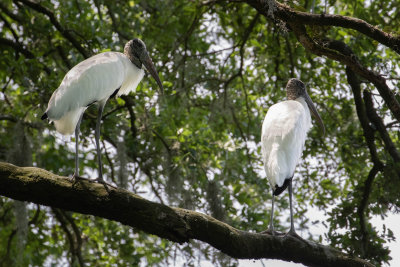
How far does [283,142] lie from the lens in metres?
4.39

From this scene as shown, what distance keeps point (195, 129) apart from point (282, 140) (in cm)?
225

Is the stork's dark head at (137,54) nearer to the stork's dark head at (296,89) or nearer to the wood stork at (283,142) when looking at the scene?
the wood stork at (283,142)

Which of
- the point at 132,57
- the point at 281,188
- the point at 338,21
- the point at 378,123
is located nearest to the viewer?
the point at 338,21

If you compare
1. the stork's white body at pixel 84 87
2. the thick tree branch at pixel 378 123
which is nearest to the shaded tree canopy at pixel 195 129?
the thick tree branch at pixel 378 123

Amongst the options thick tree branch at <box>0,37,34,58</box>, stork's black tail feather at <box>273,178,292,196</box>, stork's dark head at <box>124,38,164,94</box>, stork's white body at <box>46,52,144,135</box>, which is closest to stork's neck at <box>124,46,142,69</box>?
stork's dark head at <box>124,38,164,94</box>

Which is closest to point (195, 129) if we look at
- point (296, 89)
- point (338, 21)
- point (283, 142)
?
point (296, 89)

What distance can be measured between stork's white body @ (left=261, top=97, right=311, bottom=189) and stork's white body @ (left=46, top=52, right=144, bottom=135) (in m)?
1.29

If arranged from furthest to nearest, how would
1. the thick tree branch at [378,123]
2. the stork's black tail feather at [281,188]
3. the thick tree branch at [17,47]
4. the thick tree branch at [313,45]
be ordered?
1. the thick tree branch at [17,47]
2. the thick tree branch at [378,123]
3. the stork's black tail feather at [281,188]
4. the thick tree branch at [313,45]

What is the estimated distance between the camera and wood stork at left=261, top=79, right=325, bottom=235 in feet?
13.7

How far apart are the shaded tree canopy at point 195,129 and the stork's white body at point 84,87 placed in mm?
844

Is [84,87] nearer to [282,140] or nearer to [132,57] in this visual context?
[132,57]

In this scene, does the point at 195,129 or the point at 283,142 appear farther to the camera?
the point at 195,129

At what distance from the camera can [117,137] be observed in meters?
5.43

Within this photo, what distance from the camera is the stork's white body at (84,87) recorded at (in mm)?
3996
